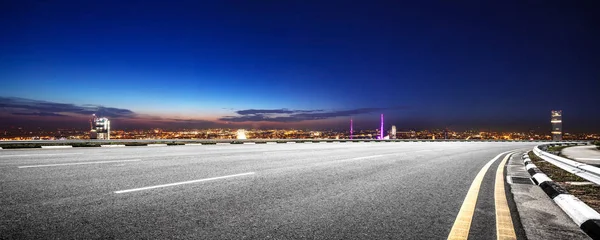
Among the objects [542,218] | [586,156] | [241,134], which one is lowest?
[586,156]

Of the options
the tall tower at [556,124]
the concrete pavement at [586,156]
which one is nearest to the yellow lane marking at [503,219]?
the concrete pavement at [586,156]

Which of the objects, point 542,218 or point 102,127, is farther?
point 102,127

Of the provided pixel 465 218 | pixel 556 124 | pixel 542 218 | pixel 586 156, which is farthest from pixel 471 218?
pixel 556 124

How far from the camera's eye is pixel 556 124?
143 meters

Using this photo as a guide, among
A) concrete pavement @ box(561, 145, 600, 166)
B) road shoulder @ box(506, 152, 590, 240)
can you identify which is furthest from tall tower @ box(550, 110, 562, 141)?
road shoulder @ box(506, 152, 590, 240)

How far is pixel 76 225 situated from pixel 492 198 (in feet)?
18.1

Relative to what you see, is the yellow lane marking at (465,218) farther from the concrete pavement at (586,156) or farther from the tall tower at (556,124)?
the tall tower at (556,124)

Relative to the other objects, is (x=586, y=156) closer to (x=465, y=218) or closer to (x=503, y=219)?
(x=503, y=219)

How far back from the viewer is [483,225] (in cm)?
343

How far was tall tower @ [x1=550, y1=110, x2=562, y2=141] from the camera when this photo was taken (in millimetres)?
136500

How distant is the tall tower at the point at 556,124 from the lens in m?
136

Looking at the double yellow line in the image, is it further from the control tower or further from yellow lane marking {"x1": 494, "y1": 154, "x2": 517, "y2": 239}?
the control tower

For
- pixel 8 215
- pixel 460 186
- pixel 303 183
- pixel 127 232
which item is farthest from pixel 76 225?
pixel 460 186

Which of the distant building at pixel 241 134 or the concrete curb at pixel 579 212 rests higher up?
the concrete curb at pixel 579 212
